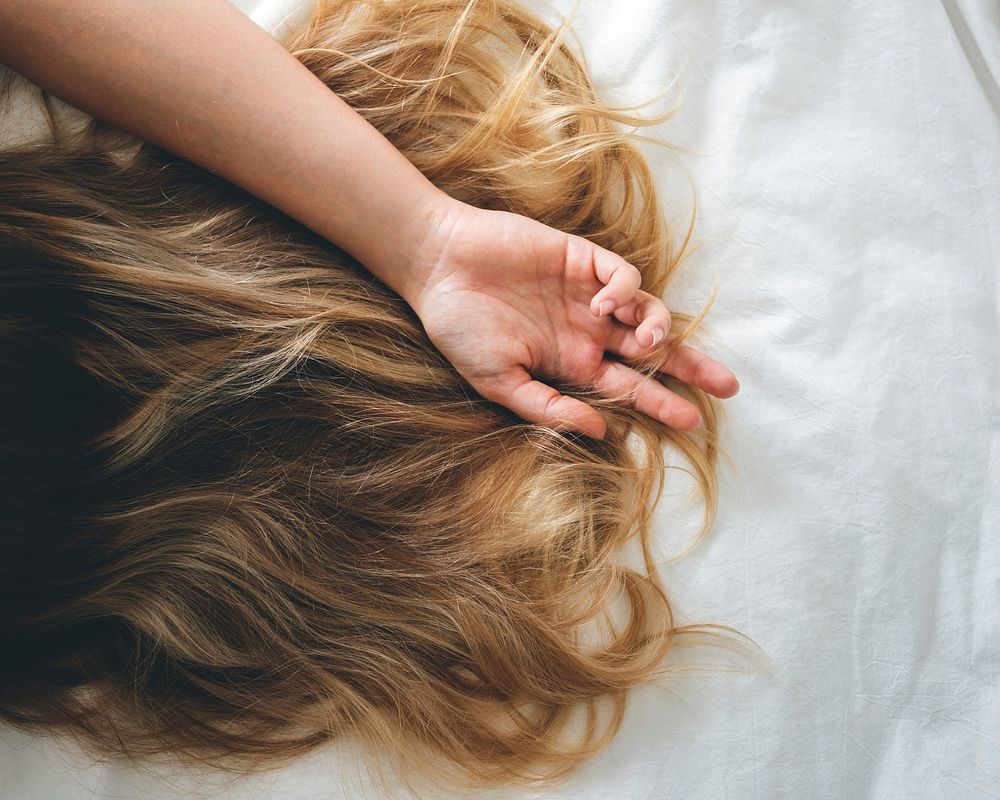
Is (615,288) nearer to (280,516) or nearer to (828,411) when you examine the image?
(828,411)

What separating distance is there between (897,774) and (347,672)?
0.45 meters

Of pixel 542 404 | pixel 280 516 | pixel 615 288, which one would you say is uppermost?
pixel 615 288

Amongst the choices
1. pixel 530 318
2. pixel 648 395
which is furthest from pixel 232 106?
pixel 648 395

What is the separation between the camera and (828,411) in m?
0.68

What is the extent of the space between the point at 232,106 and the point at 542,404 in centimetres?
35

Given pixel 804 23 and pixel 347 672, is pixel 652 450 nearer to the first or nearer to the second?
pixel 347 672

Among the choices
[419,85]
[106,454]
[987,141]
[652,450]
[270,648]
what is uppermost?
[987,141]

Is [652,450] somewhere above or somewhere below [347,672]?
above

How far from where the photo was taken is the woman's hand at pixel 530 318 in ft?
2.21

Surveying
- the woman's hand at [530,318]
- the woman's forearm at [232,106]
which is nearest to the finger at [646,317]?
the woman's hand at [530,318]

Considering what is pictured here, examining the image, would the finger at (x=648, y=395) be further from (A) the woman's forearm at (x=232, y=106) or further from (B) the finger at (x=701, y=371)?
(A) the woman's forearm at (x=232, y=106)

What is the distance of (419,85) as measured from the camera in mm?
714

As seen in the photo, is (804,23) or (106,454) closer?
(106,454)

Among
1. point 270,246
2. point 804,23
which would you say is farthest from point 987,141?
point 270,246
